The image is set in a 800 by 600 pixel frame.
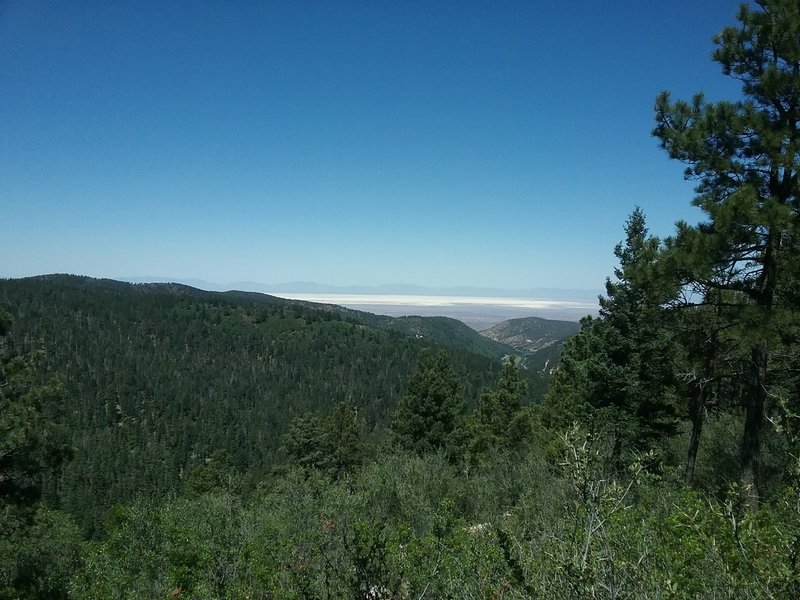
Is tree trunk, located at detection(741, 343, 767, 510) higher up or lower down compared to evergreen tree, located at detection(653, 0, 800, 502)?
lower down

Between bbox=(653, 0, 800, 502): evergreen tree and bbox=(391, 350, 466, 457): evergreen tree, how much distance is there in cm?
1824

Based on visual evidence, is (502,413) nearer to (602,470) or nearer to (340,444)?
(340,444)

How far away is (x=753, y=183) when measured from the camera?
859 cm

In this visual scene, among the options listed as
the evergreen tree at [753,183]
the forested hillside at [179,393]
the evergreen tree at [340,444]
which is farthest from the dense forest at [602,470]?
the forested hillside at [179,393]

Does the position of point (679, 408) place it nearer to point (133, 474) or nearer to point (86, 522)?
point (86, 522)

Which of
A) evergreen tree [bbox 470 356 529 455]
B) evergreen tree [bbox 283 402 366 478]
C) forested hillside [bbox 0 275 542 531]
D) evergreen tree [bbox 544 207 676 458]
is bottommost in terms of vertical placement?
forested hillside [bbox 0 275 542 531]

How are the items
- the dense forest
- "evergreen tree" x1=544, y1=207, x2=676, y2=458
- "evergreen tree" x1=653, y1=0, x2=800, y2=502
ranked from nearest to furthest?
the dense forest < "evergreen tree" x1=653, y1=0, x2=800, y2=502 < "evergreen tree" x1=544, y1=207, x2=676, y2=458

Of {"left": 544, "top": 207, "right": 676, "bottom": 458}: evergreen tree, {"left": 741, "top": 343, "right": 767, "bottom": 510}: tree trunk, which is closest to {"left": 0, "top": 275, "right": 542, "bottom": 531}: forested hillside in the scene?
{"left": 544, "top": 207, "right": 676, "bottom": 458}: evergreen tree

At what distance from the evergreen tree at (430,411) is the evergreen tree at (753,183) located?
59.8 feet

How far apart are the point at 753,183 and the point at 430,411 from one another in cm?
2062

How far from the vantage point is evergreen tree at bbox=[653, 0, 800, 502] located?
26.2 ft

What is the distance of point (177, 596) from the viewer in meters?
9.25

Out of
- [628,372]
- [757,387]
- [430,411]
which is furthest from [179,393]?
[757,387]

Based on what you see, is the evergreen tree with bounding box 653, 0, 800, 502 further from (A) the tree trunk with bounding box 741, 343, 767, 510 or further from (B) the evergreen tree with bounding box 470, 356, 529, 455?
(B) the evergreen tree with bounding box 470, 356, 529, 455
